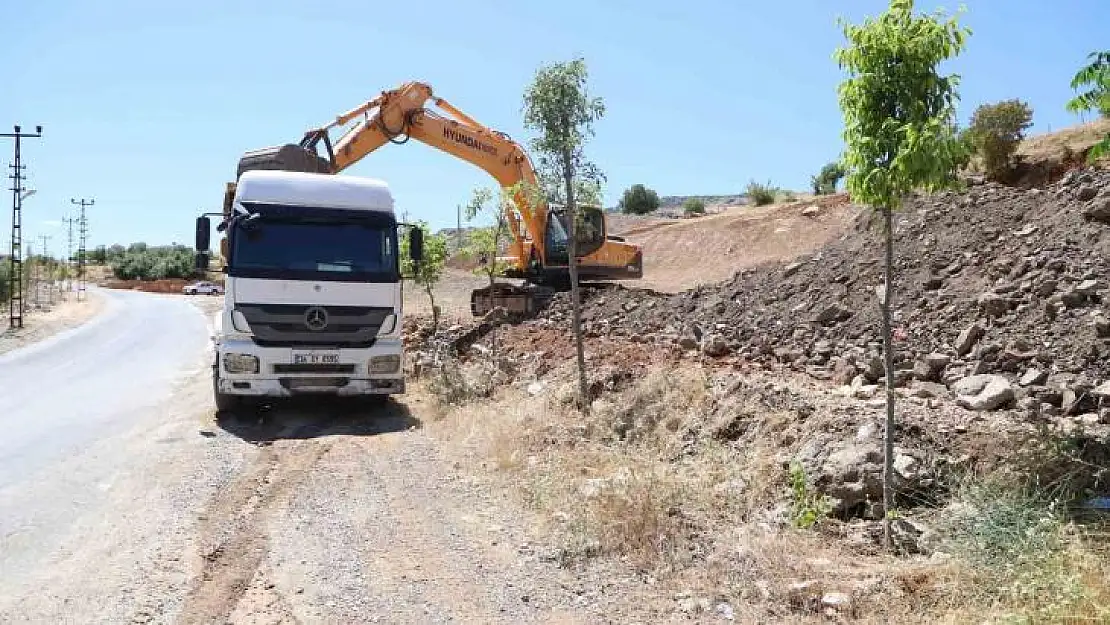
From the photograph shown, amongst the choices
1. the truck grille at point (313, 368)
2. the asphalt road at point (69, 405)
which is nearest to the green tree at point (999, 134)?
the truck grille at point (313, 368)

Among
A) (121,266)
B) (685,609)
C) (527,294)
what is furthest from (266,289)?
(121,266)

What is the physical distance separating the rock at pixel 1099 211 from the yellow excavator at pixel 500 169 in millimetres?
7391

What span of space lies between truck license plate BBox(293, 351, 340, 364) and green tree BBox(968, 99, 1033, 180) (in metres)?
14.3

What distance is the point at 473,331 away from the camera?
18297 millimetres

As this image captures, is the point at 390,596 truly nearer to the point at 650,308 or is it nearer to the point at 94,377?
the point at 650,308

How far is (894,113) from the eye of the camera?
17.8 ft

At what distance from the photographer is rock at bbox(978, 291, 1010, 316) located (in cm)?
935

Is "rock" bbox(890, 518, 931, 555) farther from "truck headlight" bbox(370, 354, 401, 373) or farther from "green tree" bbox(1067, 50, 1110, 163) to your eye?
"truck headlight" bbox(370, 354, 401, 373)

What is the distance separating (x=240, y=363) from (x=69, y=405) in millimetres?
4928

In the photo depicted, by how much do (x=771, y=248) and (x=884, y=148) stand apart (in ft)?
87.0

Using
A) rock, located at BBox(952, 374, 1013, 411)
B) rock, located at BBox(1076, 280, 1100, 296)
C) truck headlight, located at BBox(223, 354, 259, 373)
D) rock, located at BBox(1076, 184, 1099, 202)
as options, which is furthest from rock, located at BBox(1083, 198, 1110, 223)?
truck headlight, located at BBox(223, 354, 259, 373)

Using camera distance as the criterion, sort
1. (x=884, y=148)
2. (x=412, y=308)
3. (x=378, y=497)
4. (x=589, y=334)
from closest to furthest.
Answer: (x=884, y=148)
(x=378, y=497)
(x=589, y=334)
(x=412, y=308)

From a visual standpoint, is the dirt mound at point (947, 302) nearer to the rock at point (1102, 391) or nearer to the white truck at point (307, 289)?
the rock at point (1102, 391)

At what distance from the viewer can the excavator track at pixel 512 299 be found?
19.2 metres
